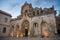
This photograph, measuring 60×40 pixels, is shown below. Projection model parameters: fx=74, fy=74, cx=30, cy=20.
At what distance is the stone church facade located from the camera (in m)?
18.0

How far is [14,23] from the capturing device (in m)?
26.0

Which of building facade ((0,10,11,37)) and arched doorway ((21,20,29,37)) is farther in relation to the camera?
arched doorway ((21,20,29,37))

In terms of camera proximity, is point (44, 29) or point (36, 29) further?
point (36, 29)

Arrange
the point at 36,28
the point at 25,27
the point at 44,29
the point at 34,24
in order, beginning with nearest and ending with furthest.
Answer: the point at 44,29
the point at 36,28
the point at 34,24
the point at 25,27

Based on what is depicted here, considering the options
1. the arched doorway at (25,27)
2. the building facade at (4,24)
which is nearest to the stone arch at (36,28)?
the arched doorway at (25,27)

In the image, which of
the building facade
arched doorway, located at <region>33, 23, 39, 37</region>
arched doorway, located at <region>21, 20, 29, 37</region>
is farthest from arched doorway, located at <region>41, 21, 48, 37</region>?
the building facade

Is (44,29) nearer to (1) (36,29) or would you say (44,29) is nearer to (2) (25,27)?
(1) (36,29)

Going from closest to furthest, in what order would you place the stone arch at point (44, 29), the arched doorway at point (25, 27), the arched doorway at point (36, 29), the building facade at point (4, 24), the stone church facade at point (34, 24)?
the stone church facade at point (34, 24) → the stone arch at point (44, 29) → the arched doorway at point (36, 29) → the building facade at point (4, 24) → the arched doorway at point (25, 27)

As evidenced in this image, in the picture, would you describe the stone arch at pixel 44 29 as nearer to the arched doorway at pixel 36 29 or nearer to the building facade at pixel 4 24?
the arched doorway at pixel 36 29

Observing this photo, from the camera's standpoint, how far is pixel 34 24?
21.3 meters

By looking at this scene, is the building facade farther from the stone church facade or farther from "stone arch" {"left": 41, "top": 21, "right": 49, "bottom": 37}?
"stone arch" {"left": 41, "top": 21, "right": 49, "bottom": 37}

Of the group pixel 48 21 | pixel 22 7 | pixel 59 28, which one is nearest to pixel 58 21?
pixel 59 28

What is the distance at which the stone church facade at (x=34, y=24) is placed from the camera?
18047 millimetres

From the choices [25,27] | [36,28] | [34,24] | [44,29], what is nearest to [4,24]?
[25,27]
